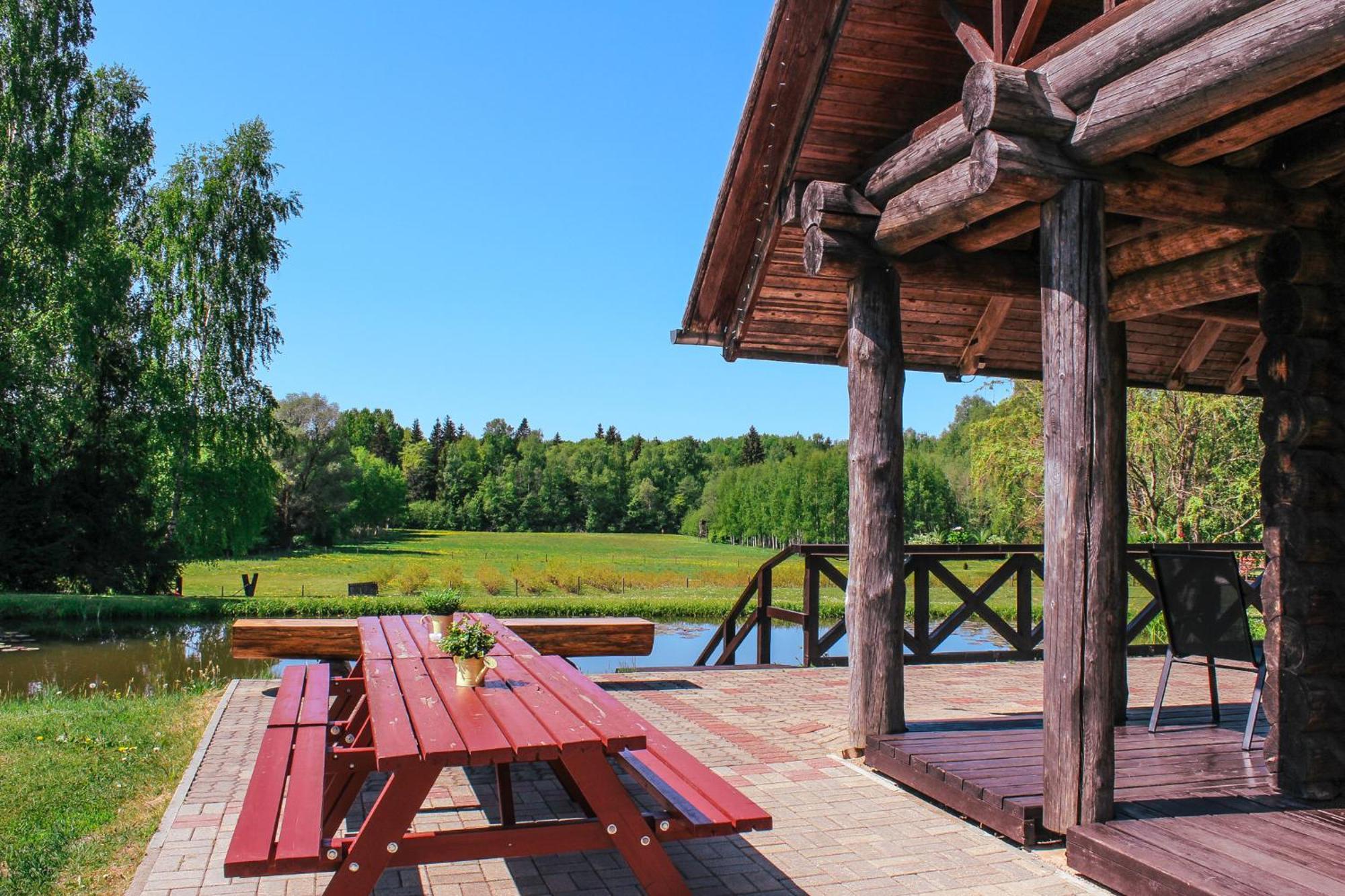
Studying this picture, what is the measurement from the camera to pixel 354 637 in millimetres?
7176

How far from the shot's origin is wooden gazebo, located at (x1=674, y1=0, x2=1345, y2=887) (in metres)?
3.68

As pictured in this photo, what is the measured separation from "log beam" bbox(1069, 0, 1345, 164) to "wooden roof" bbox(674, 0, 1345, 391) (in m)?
0.31

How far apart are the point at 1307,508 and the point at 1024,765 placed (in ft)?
5.47

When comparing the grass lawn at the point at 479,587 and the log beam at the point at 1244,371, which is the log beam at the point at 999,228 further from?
the grass lawn at the point at 479,587

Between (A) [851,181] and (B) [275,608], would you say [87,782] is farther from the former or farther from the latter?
(B) [275,608]

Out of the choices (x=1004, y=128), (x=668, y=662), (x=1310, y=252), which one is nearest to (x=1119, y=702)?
(x=1310, y=252)

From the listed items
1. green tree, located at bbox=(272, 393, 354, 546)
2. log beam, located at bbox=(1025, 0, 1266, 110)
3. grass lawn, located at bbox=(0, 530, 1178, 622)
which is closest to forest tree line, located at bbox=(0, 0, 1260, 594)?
grass lawn, located at bbox=(0, 530, 1178, 622)

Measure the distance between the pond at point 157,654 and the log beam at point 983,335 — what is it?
4.47 meters

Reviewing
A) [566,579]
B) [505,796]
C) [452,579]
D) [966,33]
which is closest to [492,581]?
[452,579]

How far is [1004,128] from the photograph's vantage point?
12.6 feet

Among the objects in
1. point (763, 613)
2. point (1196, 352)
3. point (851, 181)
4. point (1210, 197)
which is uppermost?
Result: point (851, 181)

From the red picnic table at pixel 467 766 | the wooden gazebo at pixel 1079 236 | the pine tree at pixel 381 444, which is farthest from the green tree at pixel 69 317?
the pine tree at pixel 381 444

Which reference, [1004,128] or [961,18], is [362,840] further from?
[961,18]

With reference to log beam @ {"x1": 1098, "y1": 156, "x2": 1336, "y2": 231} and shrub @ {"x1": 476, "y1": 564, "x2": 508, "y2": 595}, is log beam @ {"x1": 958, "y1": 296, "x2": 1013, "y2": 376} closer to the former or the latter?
log beam @ {"x1": 1098, "y1": 156, "x2": 1336, "y2": 231}
